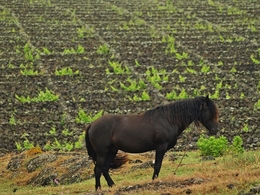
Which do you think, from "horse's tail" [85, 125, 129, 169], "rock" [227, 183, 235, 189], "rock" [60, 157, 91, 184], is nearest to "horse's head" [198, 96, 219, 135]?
"horse's tail" [85, 125, 129, 169]

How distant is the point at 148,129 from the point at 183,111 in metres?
1.07

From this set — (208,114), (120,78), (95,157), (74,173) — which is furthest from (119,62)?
(208,114)

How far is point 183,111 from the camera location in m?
20.9

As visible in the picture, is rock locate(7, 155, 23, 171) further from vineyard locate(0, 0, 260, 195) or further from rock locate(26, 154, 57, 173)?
rock locate(26, 154, 57, 173)

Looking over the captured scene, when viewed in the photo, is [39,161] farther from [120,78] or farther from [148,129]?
[120,78]

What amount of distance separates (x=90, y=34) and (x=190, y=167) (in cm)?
3569

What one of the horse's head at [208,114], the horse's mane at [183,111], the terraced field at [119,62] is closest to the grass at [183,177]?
the horse's head at [208,114]

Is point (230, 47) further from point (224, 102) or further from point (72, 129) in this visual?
point (72, 129)

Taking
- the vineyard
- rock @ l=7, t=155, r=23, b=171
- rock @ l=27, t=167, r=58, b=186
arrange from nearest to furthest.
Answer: the vineyard → rock @ l=27, t=167, r=58, b=186 → rock @ l=7, t=155, r=23, b=171

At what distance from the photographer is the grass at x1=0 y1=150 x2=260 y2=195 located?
1758 cm

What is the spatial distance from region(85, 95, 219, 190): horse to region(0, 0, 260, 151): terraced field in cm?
1222

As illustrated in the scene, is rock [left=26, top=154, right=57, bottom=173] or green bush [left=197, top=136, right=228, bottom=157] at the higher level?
green bush [left=197, top=136, right=228, bottom=157]

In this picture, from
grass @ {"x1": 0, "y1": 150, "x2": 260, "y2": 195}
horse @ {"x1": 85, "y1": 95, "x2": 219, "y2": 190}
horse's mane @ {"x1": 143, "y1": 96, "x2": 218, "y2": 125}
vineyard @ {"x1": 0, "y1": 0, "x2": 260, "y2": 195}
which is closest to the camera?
grass @ {"x1": 0, "y1": 150, "x2": 260, "y2": 195}

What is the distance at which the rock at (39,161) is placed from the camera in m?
28.4
